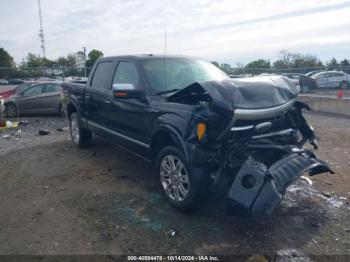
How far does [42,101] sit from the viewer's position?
509 inches

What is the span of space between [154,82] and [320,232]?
2.87 meters

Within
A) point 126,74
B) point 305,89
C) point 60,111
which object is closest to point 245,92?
point 126,74

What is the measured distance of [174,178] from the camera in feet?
13.6

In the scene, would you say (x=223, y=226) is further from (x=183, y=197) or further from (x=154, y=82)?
(x=154, y=82)

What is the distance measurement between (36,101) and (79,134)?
6.67 meters

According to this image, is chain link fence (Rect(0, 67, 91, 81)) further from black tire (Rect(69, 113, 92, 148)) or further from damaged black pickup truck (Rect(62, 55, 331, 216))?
damaged black pickup truck (Rect(62, 55, 331, 216))

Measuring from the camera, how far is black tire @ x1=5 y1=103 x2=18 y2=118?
1291 cm

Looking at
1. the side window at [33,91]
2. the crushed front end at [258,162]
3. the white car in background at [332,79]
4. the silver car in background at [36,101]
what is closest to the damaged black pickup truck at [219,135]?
the crushed front end at [258,162]

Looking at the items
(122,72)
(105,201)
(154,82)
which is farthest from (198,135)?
(122,72)

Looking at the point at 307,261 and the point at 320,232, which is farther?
the point at 320,232

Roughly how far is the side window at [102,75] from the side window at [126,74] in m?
0.31

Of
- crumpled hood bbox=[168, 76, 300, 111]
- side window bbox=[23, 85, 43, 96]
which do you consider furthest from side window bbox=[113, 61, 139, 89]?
side window bbox=[23, 85, 43, 96]

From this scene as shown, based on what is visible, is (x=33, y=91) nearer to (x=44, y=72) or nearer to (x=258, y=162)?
(x=44, y=72)

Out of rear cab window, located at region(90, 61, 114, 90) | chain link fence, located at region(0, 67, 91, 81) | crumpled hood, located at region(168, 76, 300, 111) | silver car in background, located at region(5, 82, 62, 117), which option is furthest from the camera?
chain link fence, located at region(0, 67, 91, 81)
